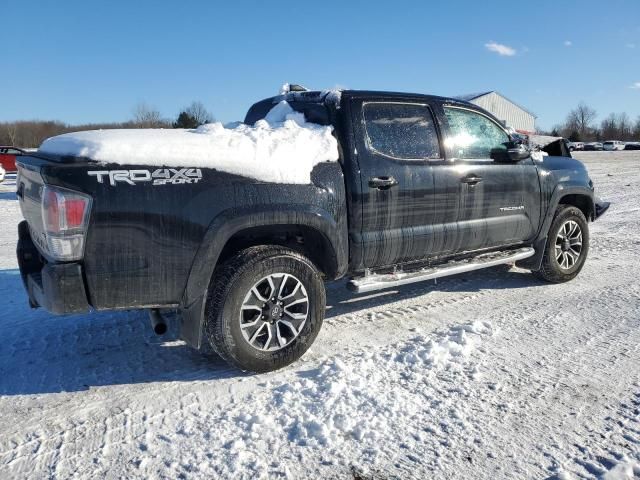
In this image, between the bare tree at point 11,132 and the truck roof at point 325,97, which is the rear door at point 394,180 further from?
the bare tree at point 11,132

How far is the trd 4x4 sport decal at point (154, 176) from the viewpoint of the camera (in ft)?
9.48

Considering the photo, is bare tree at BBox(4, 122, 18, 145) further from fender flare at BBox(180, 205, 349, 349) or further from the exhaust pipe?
fender flare at BBox(180, 205, 349, 349)

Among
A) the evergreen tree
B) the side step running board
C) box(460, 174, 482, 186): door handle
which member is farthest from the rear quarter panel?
the evergreen tree

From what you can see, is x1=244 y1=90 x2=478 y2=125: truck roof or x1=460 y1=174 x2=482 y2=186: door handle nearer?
x1=244 y1=90 x2=478 y2=125: truck roof

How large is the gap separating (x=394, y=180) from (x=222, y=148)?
4.59ft

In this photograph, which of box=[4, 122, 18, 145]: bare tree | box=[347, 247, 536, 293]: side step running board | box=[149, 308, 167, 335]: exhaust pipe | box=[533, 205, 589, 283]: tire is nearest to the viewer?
box=[149, 308, 167, 335]: exhaust pipe

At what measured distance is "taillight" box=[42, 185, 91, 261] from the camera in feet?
9.23

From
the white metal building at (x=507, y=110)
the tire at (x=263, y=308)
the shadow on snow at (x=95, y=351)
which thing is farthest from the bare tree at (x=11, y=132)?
the tire at (x=263, y=308)

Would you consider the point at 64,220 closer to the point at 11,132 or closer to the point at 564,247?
the point at 564,247

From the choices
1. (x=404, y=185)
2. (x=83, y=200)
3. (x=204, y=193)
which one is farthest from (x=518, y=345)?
(x=83, y=200)

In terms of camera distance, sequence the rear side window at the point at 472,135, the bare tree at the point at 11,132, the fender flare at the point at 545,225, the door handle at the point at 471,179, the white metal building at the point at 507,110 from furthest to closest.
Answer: the white metal building at the point at 507,110 → the bare tree at the point at 11,132 → the fender flare at the point at 545,225 → the rear side window at the point at 472,135 → the door handle at the point at 471,179

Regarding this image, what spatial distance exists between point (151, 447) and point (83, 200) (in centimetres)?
137

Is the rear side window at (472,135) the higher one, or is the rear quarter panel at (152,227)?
the rear side window at (472,135)

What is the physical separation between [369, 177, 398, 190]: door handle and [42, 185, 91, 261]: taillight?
1.97 m
